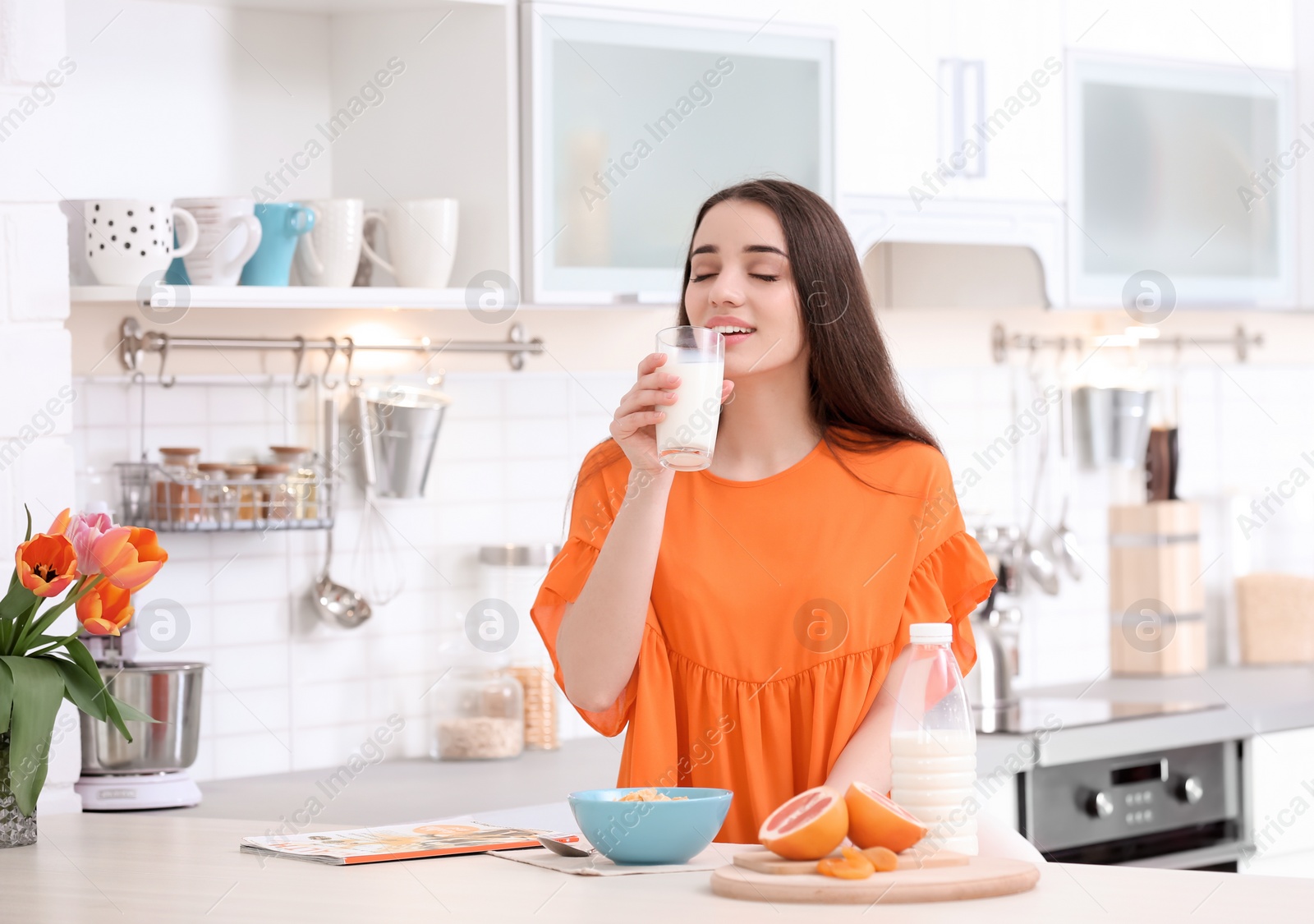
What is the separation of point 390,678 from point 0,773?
1078 millimetres

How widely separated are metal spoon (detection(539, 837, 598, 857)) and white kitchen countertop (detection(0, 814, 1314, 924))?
0.04m

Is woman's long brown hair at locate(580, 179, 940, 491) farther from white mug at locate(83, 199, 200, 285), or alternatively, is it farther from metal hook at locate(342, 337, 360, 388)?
metal hook at locate(342, 337, 360, 388)

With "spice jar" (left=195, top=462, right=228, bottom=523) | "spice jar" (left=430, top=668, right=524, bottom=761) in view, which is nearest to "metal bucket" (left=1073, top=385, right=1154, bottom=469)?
"spice jar" (left=430, top=668, right=524, bottom=761)

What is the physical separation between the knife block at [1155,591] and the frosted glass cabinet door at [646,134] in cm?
120

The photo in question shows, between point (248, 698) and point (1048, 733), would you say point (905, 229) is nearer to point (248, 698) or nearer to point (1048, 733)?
point (1048, 733)

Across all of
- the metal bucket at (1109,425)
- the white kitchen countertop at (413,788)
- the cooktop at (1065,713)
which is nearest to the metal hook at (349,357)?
the white kitchen countertop at (413,788)

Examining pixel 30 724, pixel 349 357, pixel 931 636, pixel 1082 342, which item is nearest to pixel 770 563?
pixel 931 636

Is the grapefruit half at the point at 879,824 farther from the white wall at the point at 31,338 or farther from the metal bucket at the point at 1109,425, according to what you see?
the metal bucket at the point at 1109,425

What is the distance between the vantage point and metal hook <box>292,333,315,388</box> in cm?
260

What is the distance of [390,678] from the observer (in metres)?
2.74

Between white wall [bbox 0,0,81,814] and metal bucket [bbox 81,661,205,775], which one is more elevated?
white wall [bbox 0,0,81,814]

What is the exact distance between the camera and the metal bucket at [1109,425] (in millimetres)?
3422

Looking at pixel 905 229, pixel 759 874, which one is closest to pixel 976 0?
pixel 905 229

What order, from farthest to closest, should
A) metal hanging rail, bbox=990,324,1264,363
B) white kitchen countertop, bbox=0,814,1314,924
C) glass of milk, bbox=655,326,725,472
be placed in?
metal hanging rail, bbox=990,324,1264,363 < glass of milk, bbox=655,326,725,472 < white kitchen countertop, bbox=0,814,1314,924
